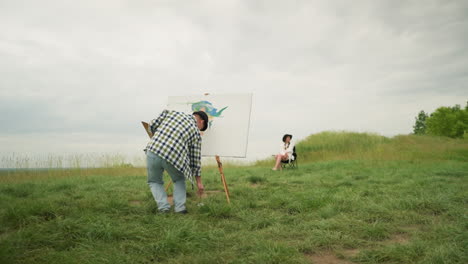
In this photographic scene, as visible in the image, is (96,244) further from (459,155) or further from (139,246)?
(459,155)

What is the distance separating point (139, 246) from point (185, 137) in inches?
64.2

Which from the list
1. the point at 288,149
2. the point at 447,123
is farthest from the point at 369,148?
the point at 447,123

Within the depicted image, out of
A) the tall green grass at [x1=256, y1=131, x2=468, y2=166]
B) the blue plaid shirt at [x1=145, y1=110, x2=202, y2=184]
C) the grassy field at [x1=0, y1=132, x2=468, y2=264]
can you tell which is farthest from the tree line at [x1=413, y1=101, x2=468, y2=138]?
the blue plaid shirt at [x1=145, y1=110, x2=202, y2=184]

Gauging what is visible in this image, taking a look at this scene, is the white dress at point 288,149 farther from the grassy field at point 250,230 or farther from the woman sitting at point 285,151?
the grassy field at point 250,230

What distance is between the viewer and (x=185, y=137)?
3971 mm

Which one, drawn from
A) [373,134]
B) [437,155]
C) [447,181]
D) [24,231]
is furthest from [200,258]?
[373,134]

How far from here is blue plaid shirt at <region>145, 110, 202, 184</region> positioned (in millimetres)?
3807

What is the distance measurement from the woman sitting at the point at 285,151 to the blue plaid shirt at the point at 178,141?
6.36m

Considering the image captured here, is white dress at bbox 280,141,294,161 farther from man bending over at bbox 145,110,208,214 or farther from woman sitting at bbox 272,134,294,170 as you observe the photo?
man bending over at bbox 145,110,208,214

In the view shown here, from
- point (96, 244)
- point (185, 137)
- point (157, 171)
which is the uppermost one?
point (185, 137)

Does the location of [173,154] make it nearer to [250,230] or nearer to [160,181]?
[160,181]

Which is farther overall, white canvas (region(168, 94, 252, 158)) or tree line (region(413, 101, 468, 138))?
tree line (region(413, 101, 468, 138))

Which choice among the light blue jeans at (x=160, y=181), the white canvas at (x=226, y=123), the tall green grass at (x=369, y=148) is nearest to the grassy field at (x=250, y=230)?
the light blue jeans at (x=160, y=181)

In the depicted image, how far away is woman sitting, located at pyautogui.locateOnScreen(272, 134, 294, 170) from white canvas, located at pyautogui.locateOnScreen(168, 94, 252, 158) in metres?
5.04
